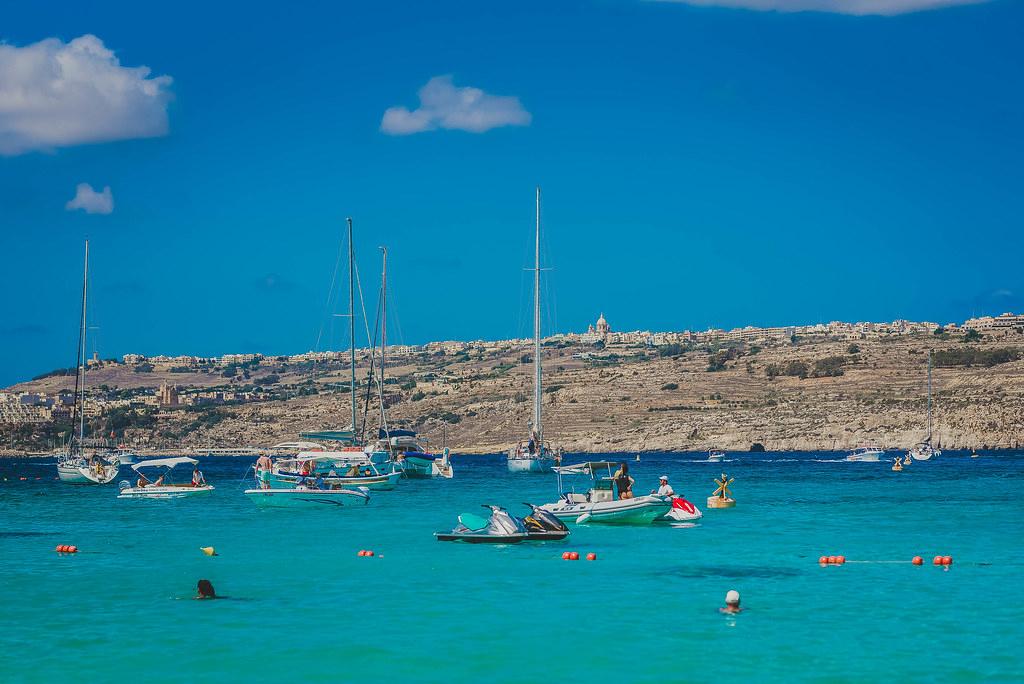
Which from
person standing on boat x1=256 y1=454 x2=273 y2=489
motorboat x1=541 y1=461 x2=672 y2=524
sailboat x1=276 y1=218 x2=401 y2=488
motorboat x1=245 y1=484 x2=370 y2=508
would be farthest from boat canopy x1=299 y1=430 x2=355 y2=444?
motorboat x1=541 y1=461 x2=672 y2=524

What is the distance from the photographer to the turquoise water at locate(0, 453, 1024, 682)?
2172 cm

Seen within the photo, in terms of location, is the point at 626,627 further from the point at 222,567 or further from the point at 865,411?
the point at 865,411

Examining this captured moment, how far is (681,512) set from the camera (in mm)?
45094

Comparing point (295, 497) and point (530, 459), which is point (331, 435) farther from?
point (295, 497)

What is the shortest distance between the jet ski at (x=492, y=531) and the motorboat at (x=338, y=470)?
2119cm

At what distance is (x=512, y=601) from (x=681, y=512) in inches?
707

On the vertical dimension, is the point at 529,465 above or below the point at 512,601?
above

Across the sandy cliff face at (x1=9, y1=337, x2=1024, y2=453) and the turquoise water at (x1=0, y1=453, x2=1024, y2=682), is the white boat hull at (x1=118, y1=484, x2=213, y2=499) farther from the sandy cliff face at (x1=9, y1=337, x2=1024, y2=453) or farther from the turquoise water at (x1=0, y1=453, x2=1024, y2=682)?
the sandy cliff face at (x1=9, y1=337, x2=1024, y2=453)

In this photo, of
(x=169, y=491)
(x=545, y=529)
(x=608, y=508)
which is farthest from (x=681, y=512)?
(x=169, y=491)

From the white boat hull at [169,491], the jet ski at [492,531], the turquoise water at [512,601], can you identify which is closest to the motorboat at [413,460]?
the white boat hull at [169,491]

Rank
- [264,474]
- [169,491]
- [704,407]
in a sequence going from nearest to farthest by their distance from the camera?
[264,474], [169,491], [704,407]

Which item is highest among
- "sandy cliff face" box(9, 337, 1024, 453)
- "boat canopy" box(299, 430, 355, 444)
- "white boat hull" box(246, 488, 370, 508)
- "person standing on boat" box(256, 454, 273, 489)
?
"sandy cliff face" box(9, 337, 1024, 453)

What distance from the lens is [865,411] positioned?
12938cm

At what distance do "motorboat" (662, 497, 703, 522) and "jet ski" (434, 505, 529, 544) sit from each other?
7669 millimetres
